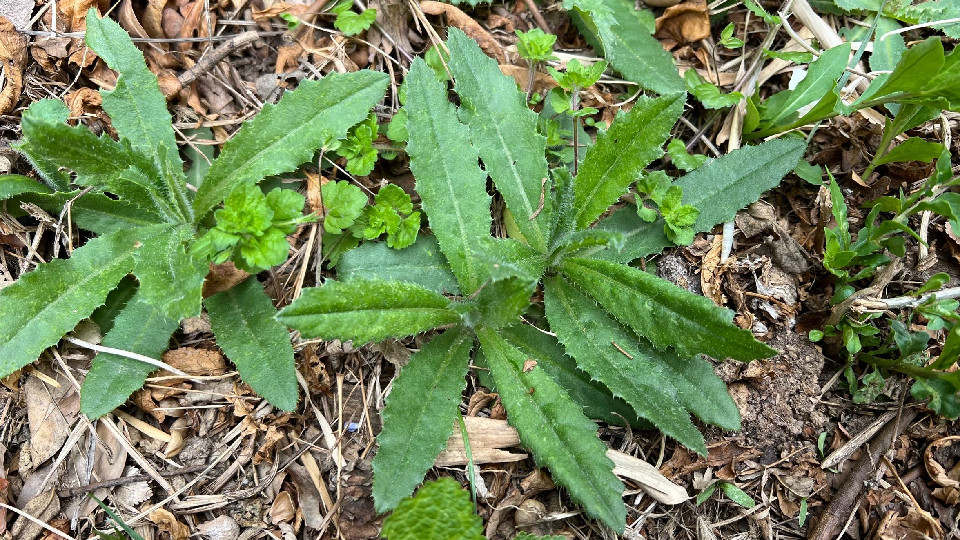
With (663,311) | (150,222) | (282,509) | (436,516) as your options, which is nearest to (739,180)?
(663,311)

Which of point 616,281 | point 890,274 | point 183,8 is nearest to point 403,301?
point 616,281

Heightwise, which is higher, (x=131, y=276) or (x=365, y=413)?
(x=131, y=276)

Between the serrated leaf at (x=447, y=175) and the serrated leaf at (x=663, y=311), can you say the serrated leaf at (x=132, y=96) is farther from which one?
the serrated leaf at (x=663, y=311)

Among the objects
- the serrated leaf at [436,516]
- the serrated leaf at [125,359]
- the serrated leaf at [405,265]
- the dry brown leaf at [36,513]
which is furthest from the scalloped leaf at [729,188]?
the dry brown leaf at [36,513]

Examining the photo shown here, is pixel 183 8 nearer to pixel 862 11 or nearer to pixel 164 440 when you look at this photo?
pixel 164 440

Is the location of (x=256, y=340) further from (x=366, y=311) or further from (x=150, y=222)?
(x=150, y=222)

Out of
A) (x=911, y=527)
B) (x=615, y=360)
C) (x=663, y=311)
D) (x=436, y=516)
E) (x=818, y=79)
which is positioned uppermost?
(x=818, y=79)
